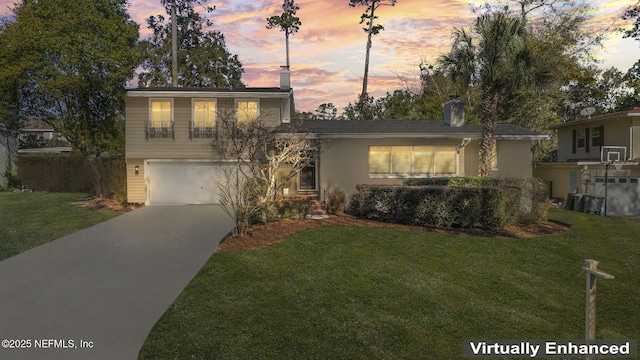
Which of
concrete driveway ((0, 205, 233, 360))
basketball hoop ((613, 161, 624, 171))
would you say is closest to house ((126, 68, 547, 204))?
basketball hoop ((613, 161, 624, 171))

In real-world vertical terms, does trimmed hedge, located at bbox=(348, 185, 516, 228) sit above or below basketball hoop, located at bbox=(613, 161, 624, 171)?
below

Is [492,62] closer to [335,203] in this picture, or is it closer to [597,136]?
[335,203]

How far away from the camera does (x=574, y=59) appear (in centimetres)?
3130

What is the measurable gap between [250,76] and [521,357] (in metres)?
35.3

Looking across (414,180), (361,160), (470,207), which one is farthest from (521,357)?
(361,160)

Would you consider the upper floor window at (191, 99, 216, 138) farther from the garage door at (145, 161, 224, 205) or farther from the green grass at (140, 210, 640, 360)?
the green grass at (140, 210, 640, 360)

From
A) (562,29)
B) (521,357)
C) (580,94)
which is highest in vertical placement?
(562,29)

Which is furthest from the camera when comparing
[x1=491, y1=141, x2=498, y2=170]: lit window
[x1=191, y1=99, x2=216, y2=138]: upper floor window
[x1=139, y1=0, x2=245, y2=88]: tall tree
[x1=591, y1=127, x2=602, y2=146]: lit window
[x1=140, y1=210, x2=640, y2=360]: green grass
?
[x1=139, y1=0, x2=245, y2=88]: tall tree

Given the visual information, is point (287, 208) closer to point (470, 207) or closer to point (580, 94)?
point (470, 207)

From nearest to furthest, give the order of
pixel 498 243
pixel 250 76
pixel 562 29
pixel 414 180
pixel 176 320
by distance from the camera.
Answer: pixel 176 320, pixel 498 243, pixel 414 180, pixel 562 29, pixel 250 76

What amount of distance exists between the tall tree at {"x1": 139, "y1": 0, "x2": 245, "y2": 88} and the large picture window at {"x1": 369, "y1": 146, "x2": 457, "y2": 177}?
21706mm

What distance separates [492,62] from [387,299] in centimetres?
1225

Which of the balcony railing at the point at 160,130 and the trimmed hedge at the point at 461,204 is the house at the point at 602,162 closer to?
the trimmed hedge at the point at 461,204

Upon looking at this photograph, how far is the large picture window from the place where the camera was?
17.1m
